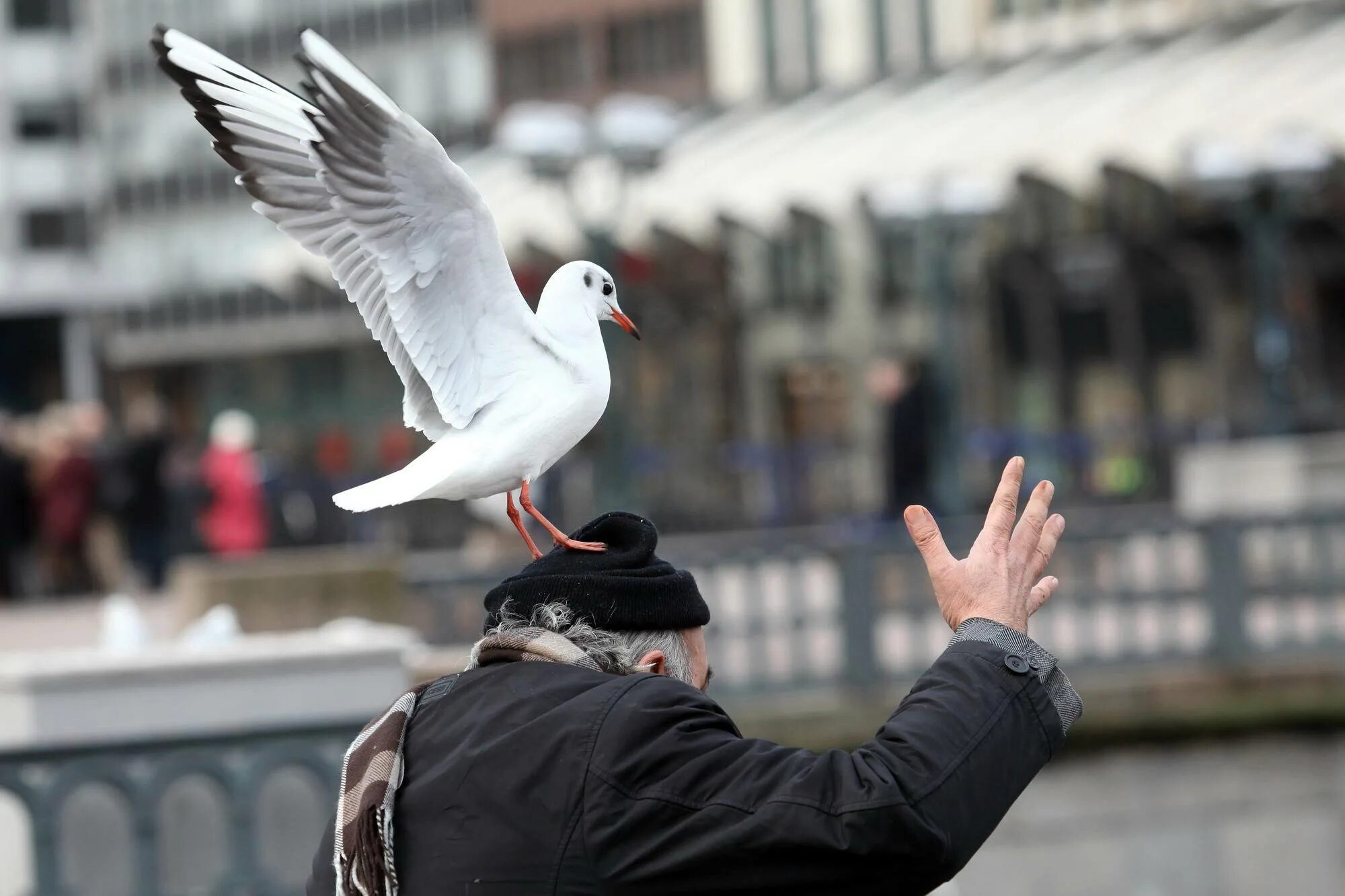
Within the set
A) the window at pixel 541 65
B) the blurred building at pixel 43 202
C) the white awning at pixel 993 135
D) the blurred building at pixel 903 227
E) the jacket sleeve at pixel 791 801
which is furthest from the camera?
the blurred building at pixel 43 202

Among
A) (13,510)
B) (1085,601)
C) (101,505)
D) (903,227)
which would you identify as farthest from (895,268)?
(1085,601)

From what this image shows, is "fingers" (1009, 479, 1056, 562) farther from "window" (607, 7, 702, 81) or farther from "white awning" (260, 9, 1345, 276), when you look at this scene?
"window" (607, 7, 702, 81)

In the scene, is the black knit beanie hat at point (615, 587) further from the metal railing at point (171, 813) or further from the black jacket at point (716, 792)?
the metal railing at point (171, 813)

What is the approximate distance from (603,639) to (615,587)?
2.9 inches

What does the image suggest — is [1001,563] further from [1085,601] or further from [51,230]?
[51,230]

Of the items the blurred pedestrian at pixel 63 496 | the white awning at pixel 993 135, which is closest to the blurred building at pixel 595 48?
the white awning at pixel 993 135

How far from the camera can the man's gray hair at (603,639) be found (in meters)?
2.68

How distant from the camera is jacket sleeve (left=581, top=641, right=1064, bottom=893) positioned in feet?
7.91

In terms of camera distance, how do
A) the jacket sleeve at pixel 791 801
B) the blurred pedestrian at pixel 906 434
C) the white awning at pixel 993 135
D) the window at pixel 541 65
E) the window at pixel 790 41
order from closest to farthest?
1. the jacket sleeve at pixel 791 801
2. the blurred pedestrian at pixel 906 434
3. the white awning at pixel 993 135
4. the window at pixel 790 41
5. the window at pixel 541 65

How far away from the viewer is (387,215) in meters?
2.83

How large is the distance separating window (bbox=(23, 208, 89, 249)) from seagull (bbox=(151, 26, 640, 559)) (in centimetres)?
5701

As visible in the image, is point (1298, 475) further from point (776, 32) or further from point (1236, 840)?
point (776, 32)

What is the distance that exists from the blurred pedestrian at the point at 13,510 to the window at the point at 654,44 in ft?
80.7

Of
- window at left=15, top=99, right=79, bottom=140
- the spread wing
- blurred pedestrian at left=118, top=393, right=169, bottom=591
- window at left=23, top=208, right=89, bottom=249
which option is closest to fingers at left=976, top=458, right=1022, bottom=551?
the spread wing
